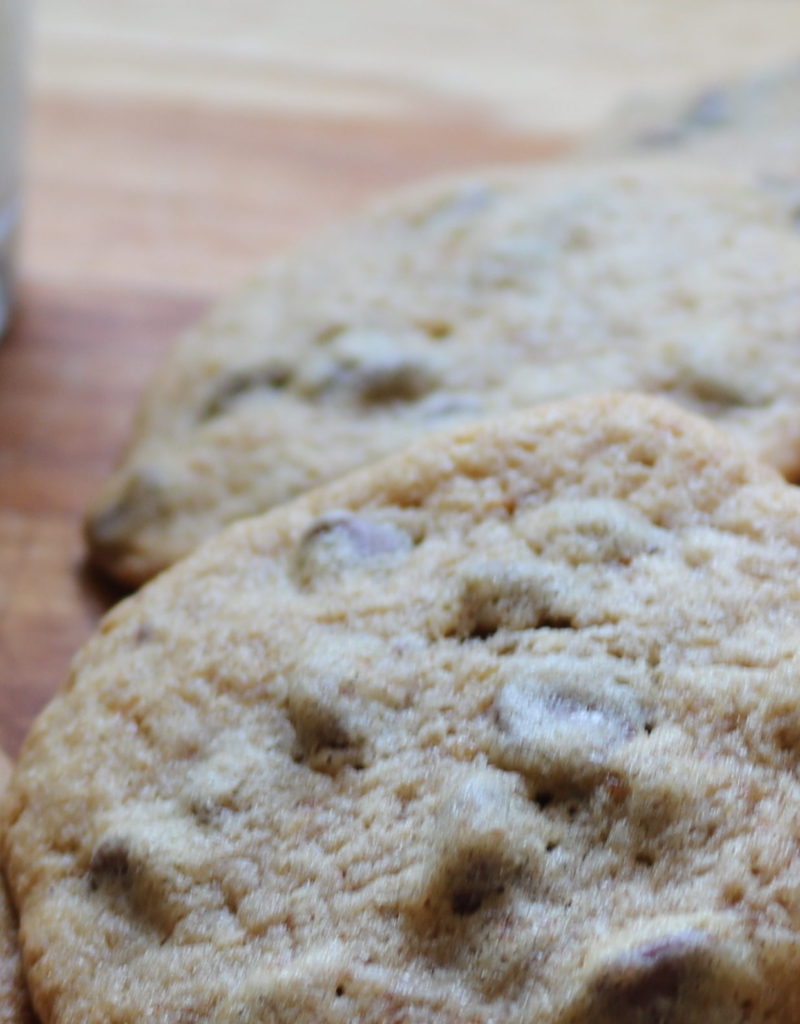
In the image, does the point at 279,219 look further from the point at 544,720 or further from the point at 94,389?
the point at 544,720

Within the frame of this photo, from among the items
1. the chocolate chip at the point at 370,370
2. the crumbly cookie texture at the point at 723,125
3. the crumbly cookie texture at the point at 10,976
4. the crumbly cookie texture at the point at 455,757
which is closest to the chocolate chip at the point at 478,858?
the crumbly cookie texture at the point at 455,757

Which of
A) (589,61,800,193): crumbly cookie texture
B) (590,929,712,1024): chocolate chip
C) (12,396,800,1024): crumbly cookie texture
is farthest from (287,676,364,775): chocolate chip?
(589,61,800,193): crumbly cookie texture

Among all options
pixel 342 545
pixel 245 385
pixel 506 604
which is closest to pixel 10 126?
pixel 245 385

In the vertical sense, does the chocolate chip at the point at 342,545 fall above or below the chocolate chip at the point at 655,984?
above

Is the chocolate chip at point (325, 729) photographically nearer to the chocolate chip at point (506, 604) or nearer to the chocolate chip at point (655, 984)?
the chocolate chip at point (506, 604)

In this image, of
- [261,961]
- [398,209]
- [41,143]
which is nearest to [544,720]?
[261,961]

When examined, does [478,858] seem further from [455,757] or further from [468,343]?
[468,343]
